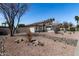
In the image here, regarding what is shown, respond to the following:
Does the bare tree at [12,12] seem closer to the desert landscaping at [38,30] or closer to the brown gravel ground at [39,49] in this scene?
the desert landscaping at [38,30]

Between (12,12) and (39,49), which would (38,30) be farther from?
(12,12)

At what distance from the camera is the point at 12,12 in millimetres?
5648

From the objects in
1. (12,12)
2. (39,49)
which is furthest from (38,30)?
(12,12)

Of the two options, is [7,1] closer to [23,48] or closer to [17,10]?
[17,10]

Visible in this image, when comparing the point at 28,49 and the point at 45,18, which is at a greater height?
the point at 45,18

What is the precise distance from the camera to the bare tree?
563cm

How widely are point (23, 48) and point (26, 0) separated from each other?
776 mm

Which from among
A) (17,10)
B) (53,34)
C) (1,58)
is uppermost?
(17,10)

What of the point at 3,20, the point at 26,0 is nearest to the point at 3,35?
the point at 3,20

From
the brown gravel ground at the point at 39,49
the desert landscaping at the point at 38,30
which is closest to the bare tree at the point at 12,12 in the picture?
the desert landscaping at the point at 38,30

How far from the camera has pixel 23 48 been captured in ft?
18.5

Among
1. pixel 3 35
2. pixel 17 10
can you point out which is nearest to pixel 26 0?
pixel 17 10

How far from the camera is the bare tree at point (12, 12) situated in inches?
222

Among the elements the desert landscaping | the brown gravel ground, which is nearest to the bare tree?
the desert landscaping
